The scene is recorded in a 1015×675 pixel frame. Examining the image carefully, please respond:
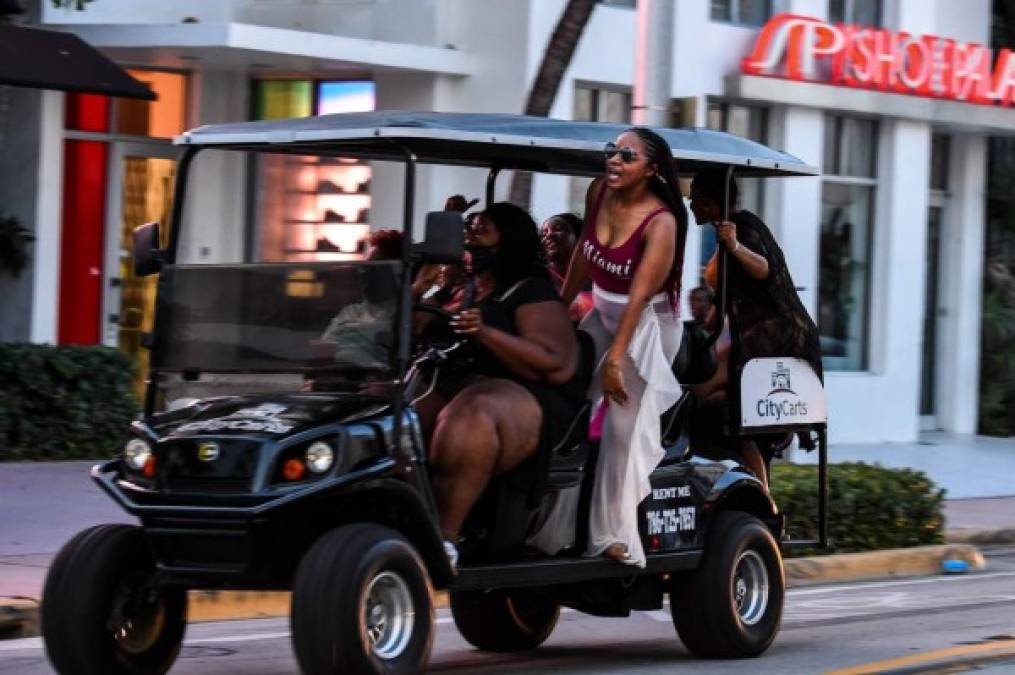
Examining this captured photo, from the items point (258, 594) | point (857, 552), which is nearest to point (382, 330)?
point (258, 594)

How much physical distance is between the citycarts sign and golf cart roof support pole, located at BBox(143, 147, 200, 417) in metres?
12.5

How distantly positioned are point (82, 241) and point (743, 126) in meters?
6.94

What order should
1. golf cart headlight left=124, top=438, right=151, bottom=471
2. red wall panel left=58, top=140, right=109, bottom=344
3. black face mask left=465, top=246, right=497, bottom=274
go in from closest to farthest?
golf cart headlight left=124, top=438, right=151, bottom=471, black face mask left=465, top=246, right=497, bottom=274, red wall panel left=58, top=140, right=109, bottom=344

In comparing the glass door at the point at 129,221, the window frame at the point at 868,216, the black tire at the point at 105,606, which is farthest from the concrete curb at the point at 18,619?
the window frame at the point at 868,216

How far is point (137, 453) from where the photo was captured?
725 centimetres

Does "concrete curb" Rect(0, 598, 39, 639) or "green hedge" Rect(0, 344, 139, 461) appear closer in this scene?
"concrete curb" Rect(0, 598, 39, 639)

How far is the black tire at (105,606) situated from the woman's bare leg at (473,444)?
1.05 metres

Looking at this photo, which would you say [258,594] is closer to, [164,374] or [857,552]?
[164,374]

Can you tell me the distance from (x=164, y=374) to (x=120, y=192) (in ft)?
34.0

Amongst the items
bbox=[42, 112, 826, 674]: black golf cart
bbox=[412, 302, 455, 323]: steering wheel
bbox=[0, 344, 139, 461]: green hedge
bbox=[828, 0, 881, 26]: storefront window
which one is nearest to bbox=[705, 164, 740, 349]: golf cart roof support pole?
bbox=[42, 112, 826, 674]: black golf cart

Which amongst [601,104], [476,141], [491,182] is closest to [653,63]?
[491,182]

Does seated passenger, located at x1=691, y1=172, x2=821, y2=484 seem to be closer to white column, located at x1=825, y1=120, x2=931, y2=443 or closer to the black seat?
the black seat

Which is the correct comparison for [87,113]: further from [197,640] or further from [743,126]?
[197,640]

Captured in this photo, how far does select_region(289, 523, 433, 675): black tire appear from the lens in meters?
6.67
